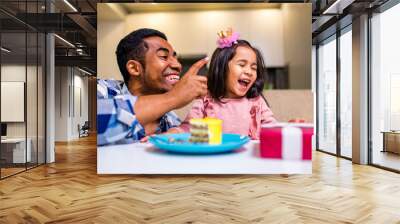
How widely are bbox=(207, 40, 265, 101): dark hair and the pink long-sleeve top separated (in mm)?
61

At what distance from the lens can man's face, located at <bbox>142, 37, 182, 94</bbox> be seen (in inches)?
99.9

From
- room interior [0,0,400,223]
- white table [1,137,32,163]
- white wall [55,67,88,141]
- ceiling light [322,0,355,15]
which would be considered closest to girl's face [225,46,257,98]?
room interior [0,0,400,223]

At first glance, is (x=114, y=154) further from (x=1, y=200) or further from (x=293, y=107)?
(x=1, y=200)

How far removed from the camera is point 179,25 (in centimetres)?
251

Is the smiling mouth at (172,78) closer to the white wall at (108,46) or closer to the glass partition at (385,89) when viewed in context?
the white wall at (108,46)

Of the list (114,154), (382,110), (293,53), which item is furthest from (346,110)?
(114,154)

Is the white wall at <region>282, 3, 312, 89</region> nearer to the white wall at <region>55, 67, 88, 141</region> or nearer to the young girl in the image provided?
the young girl

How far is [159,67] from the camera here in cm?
256

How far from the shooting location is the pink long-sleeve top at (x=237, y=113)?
2.55 meters

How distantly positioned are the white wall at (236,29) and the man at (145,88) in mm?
60

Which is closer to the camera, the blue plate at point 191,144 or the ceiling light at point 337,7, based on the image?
the blue plate at point 191,144

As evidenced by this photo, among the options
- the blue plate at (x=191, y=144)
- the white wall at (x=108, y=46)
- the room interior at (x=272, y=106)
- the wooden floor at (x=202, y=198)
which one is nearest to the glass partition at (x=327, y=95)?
the room interior at (x=272, y=106)

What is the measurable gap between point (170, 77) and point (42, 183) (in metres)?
3.50

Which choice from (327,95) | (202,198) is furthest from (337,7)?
(327,95)
